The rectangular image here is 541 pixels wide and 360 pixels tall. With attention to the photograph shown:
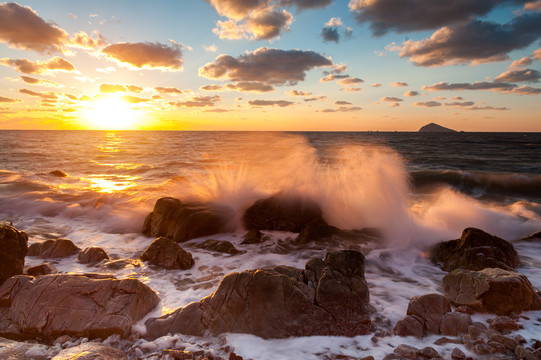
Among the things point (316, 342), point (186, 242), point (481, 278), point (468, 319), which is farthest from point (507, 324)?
point (186, 242)

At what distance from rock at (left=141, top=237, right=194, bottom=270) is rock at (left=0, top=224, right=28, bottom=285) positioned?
2335mm

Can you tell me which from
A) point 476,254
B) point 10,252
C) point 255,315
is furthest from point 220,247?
point 476,254

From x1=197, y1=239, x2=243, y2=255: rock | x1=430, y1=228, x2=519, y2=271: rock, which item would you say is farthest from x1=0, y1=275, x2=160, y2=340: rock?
x1=430, y1=228, x2=519, y2=271: rock

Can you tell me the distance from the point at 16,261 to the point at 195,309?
3.61 meters

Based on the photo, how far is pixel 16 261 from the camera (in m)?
5.22

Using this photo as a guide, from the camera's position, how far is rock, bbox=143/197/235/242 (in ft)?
28.8

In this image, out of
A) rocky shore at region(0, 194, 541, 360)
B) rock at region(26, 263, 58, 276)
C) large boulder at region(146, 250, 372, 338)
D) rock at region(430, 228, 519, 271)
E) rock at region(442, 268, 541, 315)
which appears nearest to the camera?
rocky shore at region(0, 194, 541, 360)

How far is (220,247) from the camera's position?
7758 millimetres

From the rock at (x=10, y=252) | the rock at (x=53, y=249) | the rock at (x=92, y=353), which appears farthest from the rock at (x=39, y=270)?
the rock at (x=92, y=353)

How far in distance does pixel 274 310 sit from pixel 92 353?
2.32m

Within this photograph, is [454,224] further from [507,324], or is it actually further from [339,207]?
[507,324]

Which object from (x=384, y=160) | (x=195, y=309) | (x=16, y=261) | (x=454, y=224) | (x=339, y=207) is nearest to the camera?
(x=195, y=309)

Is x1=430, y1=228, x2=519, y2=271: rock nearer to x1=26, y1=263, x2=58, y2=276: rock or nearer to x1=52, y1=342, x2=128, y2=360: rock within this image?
x1=52, y1=342, x2=128, y2=360: rock

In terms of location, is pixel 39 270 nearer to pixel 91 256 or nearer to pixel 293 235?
pixel 91 256
